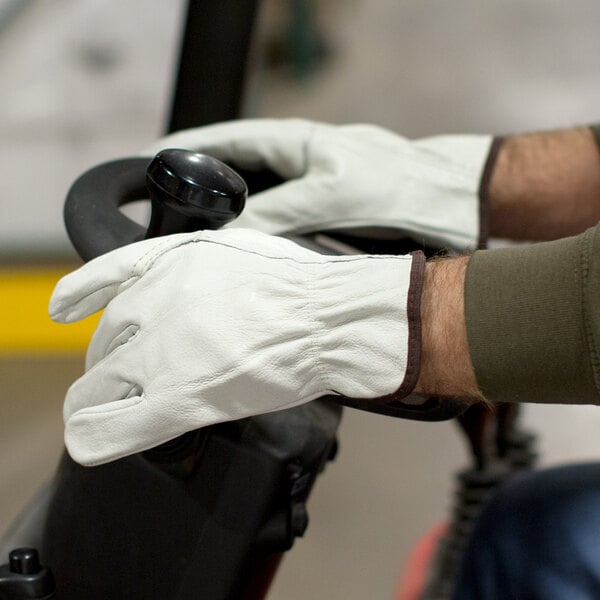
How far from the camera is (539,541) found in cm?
69

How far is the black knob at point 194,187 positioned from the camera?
620 millimetres

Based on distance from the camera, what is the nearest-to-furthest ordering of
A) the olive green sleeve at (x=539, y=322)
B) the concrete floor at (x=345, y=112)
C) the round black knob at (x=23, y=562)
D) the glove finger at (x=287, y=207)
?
1. the olive green sleeve at (x=539, y=322)
2. the round black knob at (x=23, y=562)
3. the glove finger at (x=287, y=207)
4. the concrete floor at (x=345, y=112)

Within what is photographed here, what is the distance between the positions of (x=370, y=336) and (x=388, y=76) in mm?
2328

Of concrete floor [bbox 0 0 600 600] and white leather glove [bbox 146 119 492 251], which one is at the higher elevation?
white leather glove [bbox 146 119 492 251]

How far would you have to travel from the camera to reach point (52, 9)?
297 cm

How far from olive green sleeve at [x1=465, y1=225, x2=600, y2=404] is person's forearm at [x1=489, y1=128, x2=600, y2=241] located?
1.29 ft

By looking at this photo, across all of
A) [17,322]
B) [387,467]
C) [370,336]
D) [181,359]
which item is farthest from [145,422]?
[17,322]

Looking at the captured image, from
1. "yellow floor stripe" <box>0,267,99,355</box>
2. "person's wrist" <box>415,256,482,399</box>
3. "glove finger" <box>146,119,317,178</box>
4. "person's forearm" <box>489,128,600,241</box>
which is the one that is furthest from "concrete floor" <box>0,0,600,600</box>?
"person's wrist" <box>415,256,482,399</box>

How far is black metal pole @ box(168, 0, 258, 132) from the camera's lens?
1.21m

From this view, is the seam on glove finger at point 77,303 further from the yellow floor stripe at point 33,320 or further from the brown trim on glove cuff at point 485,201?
the yellow floor stripe at point 33,320

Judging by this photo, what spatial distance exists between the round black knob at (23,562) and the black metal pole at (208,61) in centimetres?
68

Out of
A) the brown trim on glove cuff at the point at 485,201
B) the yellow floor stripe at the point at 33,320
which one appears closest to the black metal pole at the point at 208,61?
the brown trim on glove cuff at the point at 485,201

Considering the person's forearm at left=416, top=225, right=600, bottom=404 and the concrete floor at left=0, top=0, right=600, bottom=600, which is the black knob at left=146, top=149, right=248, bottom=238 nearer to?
the person's forearm at left=416, top=225, right=600, bottom=404

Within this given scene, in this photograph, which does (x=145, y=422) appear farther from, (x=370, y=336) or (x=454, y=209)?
(x=454, y=209)
